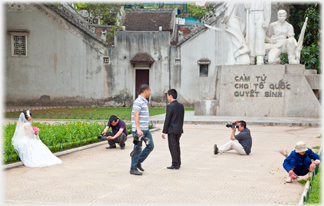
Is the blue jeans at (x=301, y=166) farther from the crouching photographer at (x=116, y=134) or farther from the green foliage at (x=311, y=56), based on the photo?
the green foliage at (x=311, y=56)

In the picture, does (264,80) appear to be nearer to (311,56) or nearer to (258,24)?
(258,24)

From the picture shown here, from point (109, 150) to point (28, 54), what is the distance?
69.5 feet

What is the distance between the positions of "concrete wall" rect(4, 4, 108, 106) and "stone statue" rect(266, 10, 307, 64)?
14.6 metres

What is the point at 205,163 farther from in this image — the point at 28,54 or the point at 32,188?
the point at 28,54

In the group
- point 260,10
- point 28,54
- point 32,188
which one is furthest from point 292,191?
point 28,54

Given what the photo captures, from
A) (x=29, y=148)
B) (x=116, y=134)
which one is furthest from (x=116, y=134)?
(x=29, y=148)

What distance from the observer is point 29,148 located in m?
8.38

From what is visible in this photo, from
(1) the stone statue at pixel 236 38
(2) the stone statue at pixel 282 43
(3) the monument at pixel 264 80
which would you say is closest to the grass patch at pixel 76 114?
(3) the monument at pixel 264 80

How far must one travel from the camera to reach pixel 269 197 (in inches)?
234

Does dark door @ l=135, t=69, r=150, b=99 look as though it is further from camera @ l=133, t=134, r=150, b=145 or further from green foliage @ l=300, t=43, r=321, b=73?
camera @ l=133, t=134, r=150, b=145

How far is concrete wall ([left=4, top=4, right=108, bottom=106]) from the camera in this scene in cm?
2923

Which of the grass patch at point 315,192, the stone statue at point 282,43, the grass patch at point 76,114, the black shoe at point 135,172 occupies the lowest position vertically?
the black shoe at point 135,172

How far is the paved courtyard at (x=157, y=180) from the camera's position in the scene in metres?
5.84

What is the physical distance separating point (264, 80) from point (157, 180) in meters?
13.7
